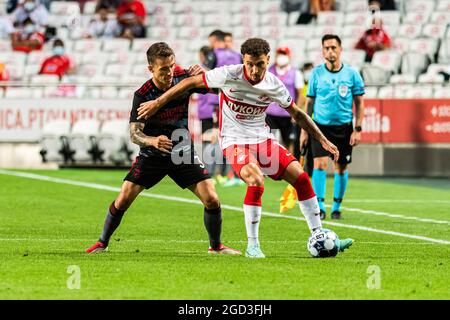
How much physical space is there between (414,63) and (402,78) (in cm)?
109

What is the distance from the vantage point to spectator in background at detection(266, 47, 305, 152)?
19891 millimetres

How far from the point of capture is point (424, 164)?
23.8 metres

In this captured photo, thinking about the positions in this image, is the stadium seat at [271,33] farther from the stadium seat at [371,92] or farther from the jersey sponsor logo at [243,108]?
the jersey sponsor logo at [243,108]

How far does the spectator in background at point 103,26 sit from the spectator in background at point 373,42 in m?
6.83

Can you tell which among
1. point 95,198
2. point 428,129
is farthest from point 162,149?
point 428,129

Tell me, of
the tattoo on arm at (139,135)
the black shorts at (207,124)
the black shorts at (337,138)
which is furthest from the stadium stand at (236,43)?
the tattoo on arm at (139,135)

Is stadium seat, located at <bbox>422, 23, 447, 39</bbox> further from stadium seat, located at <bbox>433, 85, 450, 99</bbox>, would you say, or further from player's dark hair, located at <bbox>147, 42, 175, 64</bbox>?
player's dark hair, located at <bbox>147, 42, 175, 64</bbox>

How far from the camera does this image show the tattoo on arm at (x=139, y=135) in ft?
37.4

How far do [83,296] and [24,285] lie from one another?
2.50 ft

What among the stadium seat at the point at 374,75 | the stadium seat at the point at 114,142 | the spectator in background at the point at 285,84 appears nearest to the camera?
the spectator in background at the point at 285,84

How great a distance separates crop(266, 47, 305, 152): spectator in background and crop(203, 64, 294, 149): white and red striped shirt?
806cm

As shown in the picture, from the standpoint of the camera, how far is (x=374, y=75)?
25312 mm

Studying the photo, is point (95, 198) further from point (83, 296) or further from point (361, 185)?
point (83, 296)

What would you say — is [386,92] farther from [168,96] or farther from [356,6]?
[168,96]
